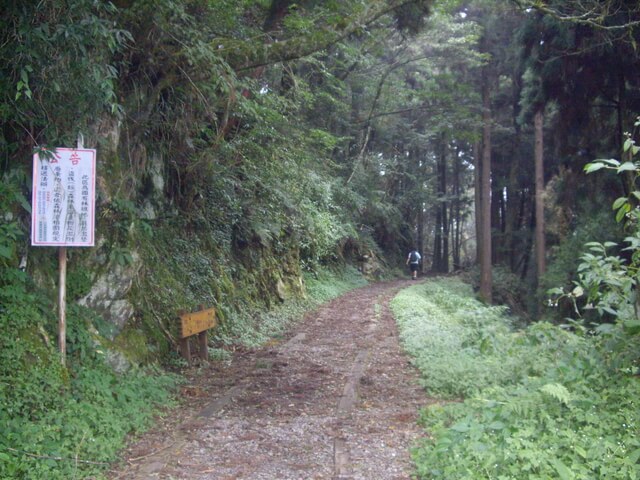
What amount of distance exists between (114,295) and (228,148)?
4.99m

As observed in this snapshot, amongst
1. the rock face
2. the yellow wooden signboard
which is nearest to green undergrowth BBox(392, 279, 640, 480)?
the yellow wooden signboard

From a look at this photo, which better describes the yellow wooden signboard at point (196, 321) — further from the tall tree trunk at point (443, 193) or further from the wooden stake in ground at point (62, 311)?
the tall tree trunk at point (443, 193)

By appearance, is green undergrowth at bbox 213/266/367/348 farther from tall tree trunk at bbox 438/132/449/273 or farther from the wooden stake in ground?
tall tree trunk at bbox 438/132/449/273

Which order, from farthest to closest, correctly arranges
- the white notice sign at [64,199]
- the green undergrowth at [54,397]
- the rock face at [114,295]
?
1. the rock face at [114,295]
2. the white notice sign at [64,199]
3. the green undergrowth at [54,397]

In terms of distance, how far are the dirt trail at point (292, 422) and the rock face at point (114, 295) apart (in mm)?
1399

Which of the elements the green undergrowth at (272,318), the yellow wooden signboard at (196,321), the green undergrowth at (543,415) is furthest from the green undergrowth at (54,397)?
the green undergrowth at (272,318)

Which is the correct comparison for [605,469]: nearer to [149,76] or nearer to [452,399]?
[452,399]

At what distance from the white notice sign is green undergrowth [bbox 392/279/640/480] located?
4.18 metres

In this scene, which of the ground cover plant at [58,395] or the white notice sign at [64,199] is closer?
the ground cover plant at [58,395]

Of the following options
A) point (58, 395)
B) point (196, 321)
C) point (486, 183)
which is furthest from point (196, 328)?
point (486, 183)

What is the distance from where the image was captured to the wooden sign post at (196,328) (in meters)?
8.75

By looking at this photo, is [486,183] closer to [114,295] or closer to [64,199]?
[114,295]

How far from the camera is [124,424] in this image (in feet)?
19.2

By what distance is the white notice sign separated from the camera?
589cm
